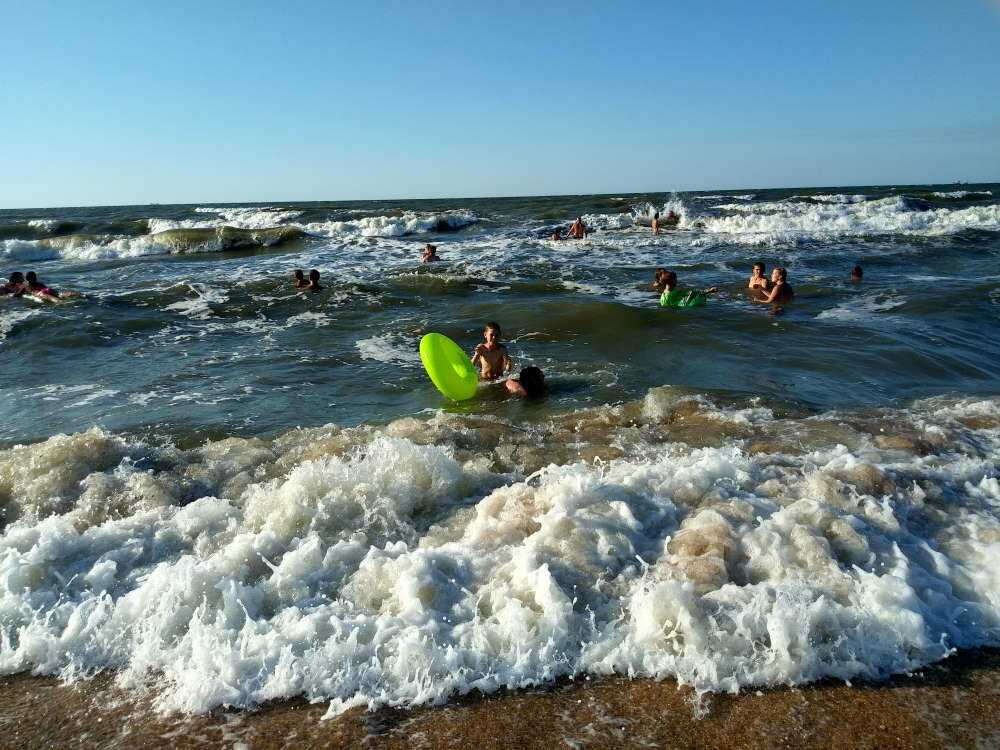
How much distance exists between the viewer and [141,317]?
1352 centimetres

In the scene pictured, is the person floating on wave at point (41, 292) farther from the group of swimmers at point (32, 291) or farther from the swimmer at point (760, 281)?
the swimmer at point (760, 281)

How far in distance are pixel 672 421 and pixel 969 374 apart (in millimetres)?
4644

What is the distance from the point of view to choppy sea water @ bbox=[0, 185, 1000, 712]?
10.8ft

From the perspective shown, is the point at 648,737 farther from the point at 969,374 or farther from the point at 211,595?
the point at 969,374

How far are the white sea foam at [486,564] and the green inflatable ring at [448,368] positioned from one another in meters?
2.21

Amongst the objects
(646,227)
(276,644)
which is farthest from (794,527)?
(646,227)

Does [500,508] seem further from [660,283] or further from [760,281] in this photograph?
[760,281]

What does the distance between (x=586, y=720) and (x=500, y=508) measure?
6.18 ft

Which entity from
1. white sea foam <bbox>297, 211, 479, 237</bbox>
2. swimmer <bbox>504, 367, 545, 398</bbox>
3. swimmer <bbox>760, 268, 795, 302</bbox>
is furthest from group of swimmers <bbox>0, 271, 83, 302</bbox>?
white sea foam <bbox>297, 211, 479, 237</bbox>

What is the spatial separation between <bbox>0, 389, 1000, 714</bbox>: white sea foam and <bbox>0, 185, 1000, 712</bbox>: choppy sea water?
18 millimetres

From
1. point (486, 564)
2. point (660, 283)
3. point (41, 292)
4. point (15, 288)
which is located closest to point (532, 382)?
point (486, 564)

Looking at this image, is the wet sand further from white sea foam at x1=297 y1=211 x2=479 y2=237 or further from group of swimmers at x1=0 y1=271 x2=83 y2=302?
white sea foam at x1=297 y1=211 x2=479 y2=237

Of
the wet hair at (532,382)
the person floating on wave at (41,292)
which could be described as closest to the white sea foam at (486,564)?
the wet hair at (532,382)

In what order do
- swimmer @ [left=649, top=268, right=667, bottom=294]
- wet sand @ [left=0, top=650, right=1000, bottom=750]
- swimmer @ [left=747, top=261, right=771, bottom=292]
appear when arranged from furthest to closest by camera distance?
swimmer @ [left=649, top=268, right=667, bottom=294], swimmer @ [left=747, top=261, right=771, bottom=292], wet sand @ [left=0, top=650, right=1000, bottom=750]
